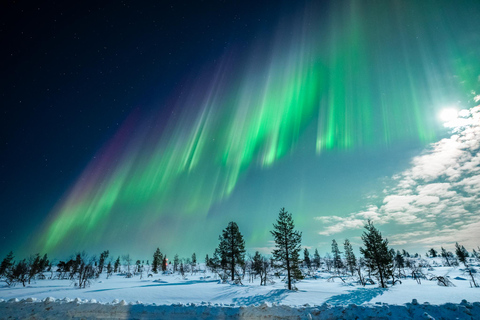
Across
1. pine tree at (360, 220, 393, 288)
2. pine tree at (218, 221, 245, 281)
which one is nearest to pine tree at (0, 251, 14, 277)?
pine tree at (218, 221, 245, 281)

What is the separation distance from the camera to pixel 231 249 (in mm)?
36156

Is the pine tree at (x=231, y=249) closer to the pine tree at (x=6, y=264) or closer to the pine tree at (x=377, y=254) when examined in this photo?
the pine tree at (x=377, y=254)

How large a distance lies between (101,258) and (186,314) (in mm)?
103409

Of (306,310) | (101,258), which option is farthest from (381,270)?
(101,258)

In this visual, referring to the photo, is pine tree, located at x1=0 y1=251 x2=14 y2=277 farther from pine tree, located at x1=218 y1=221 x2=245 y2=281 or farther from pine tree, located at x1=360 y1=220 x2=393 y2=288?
pine tree, located at x1=360 y1=220 x2=393 y2=288

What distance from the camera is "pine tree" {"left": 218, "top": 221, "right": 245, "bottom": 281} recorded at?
35.8 m

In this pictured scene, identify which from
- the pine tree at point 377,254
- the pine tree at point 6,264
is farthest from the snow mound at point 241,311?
the pine tree at point 6,264

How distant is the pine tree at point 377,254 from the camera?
29125mm

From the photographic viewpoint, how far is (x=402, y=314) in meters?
10.3

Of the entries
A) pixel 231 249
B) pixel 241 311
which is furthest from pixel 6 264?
pixel 241 311

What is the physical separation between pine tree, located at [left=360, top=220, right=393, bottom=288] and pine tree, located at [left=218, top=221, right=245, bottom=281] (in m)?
19.7

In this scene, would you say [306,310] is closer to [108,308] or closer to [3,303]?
[108,308]

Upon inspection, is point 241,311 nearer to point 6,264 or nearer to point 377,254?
point 377,254

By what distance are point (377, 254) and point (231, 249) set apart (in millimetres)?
23234
